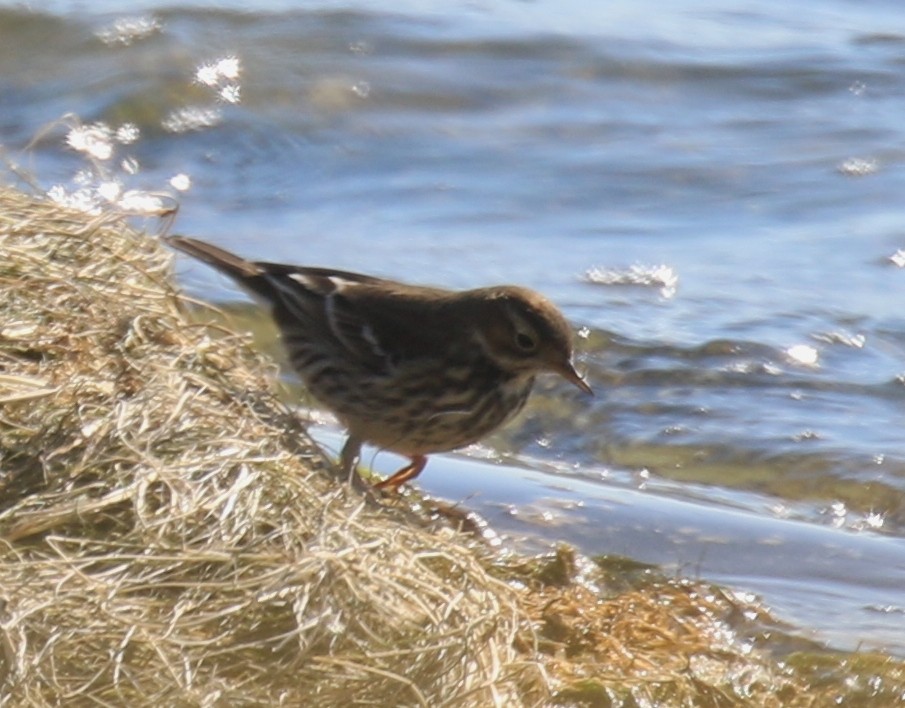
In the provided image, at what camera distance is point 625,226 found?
10.9m

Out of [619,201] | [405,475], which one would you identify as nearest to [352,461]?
[405,475]

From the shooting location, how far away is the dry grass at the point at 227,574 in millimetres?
4238

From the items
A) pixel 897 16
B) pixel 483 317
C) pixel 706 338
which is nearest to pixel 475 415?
pixel 483 317

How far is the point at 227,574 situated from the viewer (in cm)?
444

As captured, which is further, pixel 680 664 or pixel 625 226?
pixel 625 226

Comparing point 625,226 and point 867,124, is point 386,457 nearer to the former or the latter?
point 625,226

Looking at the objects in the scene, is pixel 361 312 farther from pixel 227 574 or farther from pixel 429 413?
pixel 227 574

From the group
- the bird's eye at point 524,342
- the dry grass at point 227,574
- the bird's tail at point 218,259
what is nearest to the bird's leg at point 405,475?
the bird's eye at point 524,342

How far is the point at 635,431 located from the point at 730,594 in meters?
2.35

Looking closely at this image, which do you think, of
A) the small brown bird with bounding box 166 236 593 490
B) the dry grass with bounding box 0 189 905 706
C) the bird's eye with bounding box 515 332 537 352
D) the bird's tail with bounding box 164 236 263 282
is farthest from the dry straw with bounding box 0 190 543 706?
the bird's tail with bounding box 164 236 263 282

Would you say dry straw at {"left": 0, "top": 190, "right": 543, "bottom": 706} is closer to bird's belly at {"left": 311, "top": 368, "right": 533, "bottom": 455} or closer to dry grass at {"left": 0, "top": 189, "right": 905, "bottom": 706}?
dry grass at {"left": 0, "top": 189, "right": 905, "bottom": 706}

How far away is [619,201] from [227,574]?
23.7ft

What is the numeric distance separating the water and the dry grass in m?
0.75

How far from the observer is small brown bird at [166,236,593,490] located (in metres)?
6.48
